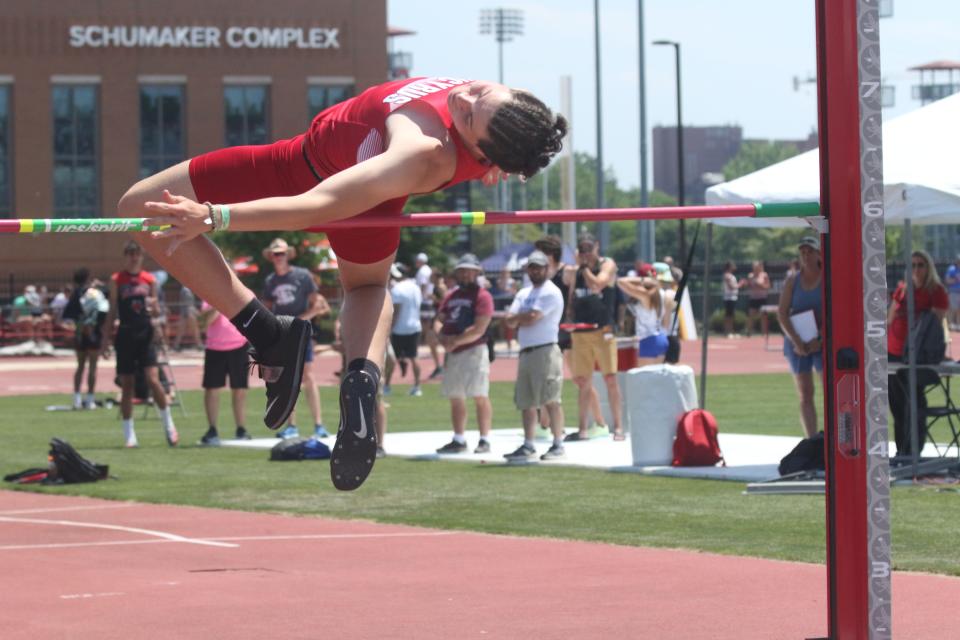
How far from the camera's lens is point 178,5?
5594cm

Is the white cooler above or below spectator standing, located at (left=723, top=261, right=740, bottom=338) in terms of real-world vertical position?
below

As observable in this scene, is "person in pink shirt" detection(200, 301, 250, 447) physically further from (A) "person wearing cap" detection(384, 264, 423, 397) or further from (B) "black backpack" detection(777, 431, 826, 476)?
(B) "black backpack" detection(777, 431, 826, 476)

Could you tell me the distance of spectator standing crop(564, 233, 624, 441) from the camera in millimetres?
16156

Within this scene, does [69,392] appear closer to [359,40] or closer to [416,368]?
[416,368]

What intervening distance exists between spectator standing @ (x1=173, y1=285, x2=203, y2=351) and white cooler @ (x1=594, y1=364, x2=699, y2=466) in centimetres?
2449

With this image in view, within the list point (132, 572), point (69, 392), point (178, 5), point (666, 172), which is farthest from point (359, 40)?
point (666, 172)

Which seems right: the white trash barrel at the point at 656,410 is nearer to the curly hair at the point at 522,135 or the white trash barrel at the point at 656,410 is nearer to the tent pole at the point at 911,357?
the tent pole at the point at 911,357

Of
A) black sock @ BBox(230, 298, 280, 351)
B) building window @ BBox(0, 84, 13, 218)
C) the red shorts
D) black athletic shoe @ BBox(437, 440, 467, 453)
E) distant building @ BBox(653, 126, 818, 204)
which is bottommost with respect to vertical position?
black athletic shoe @ BBox(437, 440, 467, 453)

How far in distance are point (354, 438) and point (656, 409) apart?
801cm

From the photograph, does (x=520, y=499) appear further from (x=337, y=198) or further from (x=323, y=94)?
(x=323, y=94)

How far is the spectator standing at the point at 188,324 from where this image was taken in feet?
125

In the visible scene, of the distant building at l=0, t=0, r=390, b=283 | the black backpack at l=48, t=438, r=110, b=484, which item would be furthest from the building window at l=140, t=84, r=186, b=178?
the black backpack at l=48, t=438, r=110, b=484

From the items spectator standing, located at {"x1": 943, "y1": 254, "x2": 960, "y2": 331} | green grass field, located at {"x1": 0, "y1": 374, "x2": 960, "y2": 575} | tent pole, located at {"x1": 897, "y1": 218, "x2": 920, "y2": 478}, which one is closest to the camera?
green grass field, located at {"x1": 0, "y1": 374, "x2": 960, "y2": 575}

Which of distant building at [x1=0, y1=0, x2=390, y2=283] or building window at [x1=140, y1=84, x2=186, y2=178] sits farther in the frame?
building window at [x1=140, y1=84, x2=186, y2=178]
